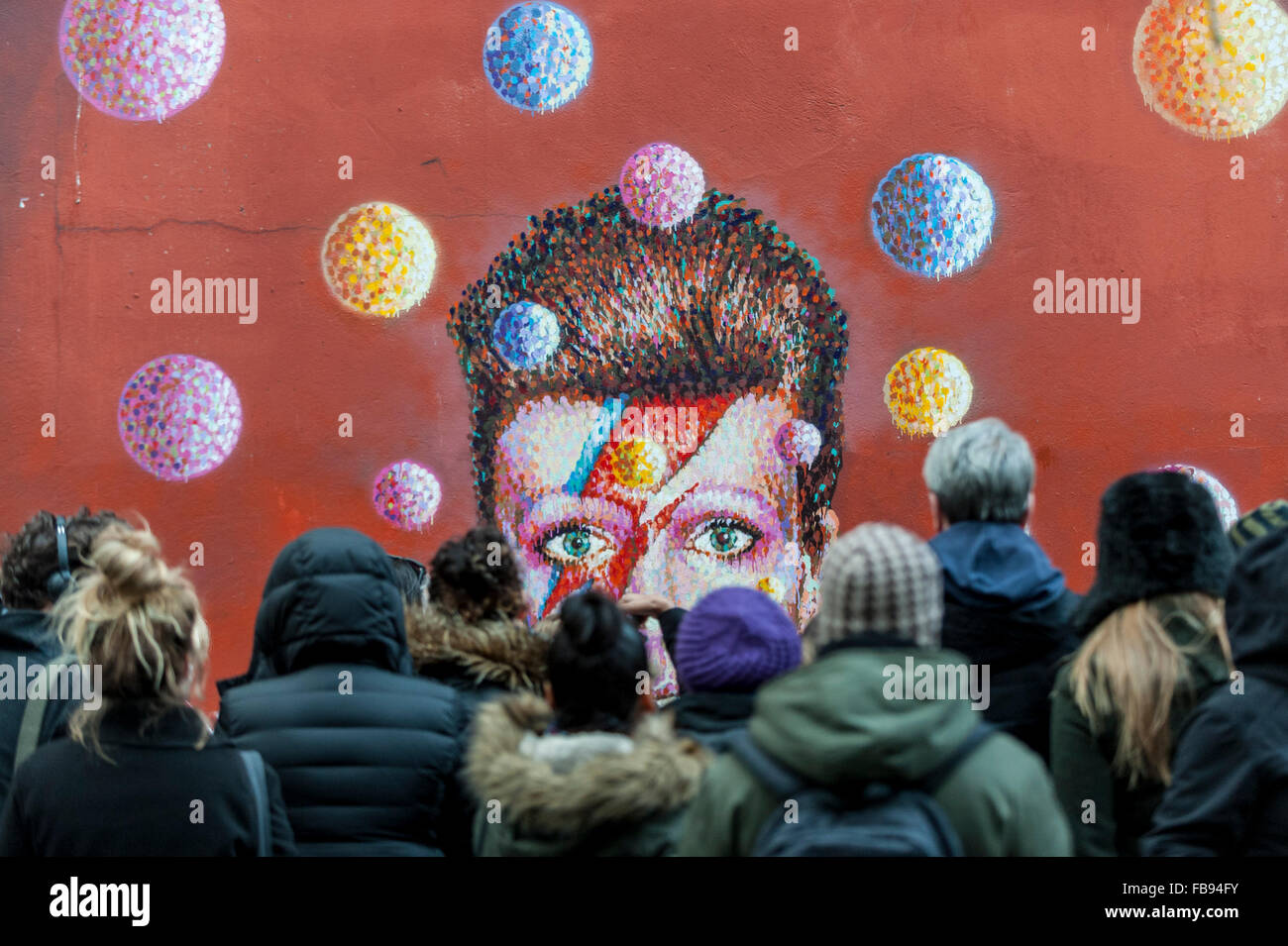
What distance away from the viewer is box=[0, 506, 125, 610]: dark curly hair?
2.96 m

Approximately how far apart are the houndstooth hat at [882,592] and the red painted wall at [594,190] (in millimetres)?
2970

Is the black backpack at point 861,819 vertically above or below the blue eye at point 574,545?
below

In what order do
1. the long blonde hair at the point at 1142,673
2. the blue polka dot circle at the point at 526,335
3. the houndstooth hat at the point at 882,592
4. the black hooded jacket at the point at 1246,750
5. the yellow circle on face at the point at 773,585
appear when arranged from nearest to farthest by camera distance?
the houndstooth hat at the point at 882,592
the black hooded jacket at the point at 1246,750
the long blonde hair at the point at 1142,673
the yellow circle on face at the point at 773,585
the blue polka dot circle at the point at 526,335

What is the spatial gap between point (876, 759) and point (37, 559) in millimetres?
2147

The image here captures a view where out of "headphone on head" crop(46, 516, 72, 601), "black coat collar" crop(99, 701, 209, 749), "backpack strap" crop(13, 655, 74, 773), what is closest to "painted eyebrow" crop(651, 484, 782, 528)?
"headphone on head" crop(46, 516, 72, 601)

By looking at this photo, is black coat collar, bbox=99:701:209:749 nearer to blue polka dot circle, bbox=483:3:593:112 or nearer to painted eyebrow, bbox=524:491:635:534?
painted eyebrow, bbox=524:491:635:534

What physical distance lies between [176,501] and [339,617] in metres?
2.59

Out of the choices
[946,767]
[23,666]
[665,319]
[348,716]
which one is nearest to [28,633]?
[23,666]

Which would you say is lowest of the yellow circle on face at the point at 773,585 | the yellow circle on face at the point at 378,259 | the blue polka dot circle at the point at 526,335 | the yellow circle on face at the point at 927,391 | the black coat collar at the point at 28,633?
Answer: the yellow circle on face at the point at 773,585

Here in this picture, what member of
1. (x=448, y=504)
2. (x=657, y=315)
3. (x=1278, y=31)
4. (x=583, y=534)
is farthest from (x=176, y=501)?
(x=1278, y=31)

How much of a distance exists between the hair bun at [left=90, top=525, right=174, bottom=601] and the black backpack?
112 cm

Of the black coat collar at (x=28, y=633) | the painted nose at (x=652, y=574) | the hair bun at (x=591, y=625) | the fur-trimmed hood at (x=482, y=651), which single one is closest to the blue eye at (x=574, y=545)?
the painted nose at (x=652, y=574)

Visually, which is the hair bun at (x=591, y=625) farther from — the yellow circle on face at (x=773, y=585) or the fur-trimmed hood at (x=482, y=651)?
the yellow circle on face at (x=773, y=585)

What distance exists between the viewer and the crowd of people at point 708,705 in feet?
5.81
